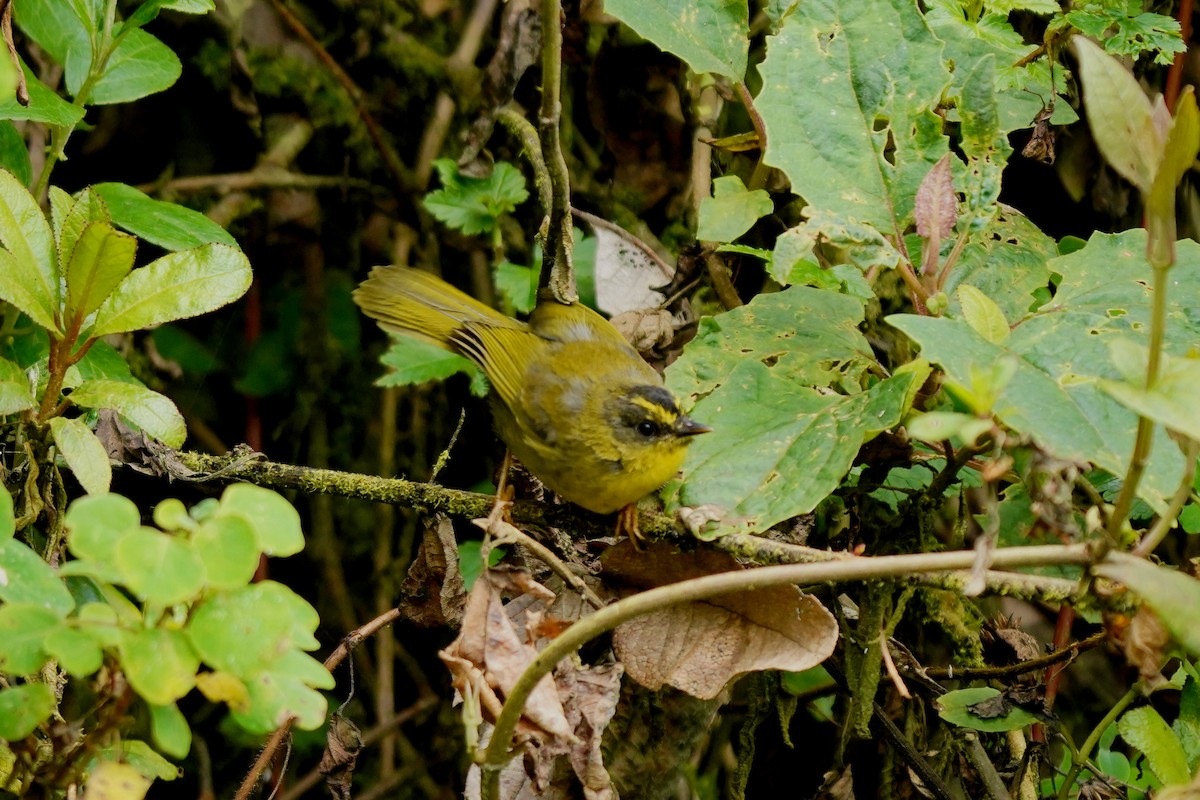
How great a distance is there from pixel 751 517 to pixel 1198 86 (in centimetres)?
206

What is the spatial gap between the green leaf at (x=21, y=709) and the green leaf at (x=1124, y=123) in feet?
3.35

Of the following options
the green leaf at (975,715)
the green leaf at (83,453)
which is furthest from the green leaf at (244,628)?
the green leaf at (975,715)

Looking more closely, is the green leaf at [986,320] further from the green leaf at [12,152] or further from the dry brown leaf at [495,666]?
the green leaf at [12,152]

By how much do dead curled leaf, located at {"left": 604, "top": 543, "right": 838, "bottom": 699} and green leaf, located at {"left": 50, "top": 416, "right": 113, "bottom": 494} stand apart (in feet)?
2.28

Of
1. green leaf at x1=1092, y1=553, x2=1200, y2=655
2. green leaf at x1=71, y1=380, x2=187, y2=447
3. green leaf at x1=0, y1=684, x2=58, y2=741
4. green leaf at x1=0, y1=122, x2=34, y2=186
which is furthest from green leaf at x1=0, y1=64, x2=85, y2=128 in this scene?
green leaf at x1=1092, y1=553, x2=1200, y2=655

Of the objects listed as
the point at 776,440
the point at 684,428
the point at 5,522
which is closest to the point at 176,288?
the point at 5,522

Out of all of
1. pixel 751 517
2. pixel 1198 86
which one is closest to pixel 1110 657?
pixel 1198 86

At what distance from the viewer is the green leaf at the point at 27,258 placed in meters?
1.38

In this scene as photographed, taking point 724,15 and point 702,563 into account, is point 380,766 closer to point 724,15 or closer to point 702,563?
point 702,563

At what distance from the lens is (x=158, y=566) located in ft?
2.80

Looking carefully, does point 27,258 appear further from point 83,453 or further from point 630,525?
point 630,525

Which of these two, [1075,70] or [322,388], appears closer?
[1075,70]

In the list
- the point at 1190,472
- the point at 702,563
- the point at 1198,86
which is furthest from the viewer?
the point at 1198,86

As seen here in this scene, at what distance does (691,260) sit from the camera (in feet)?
7.09
